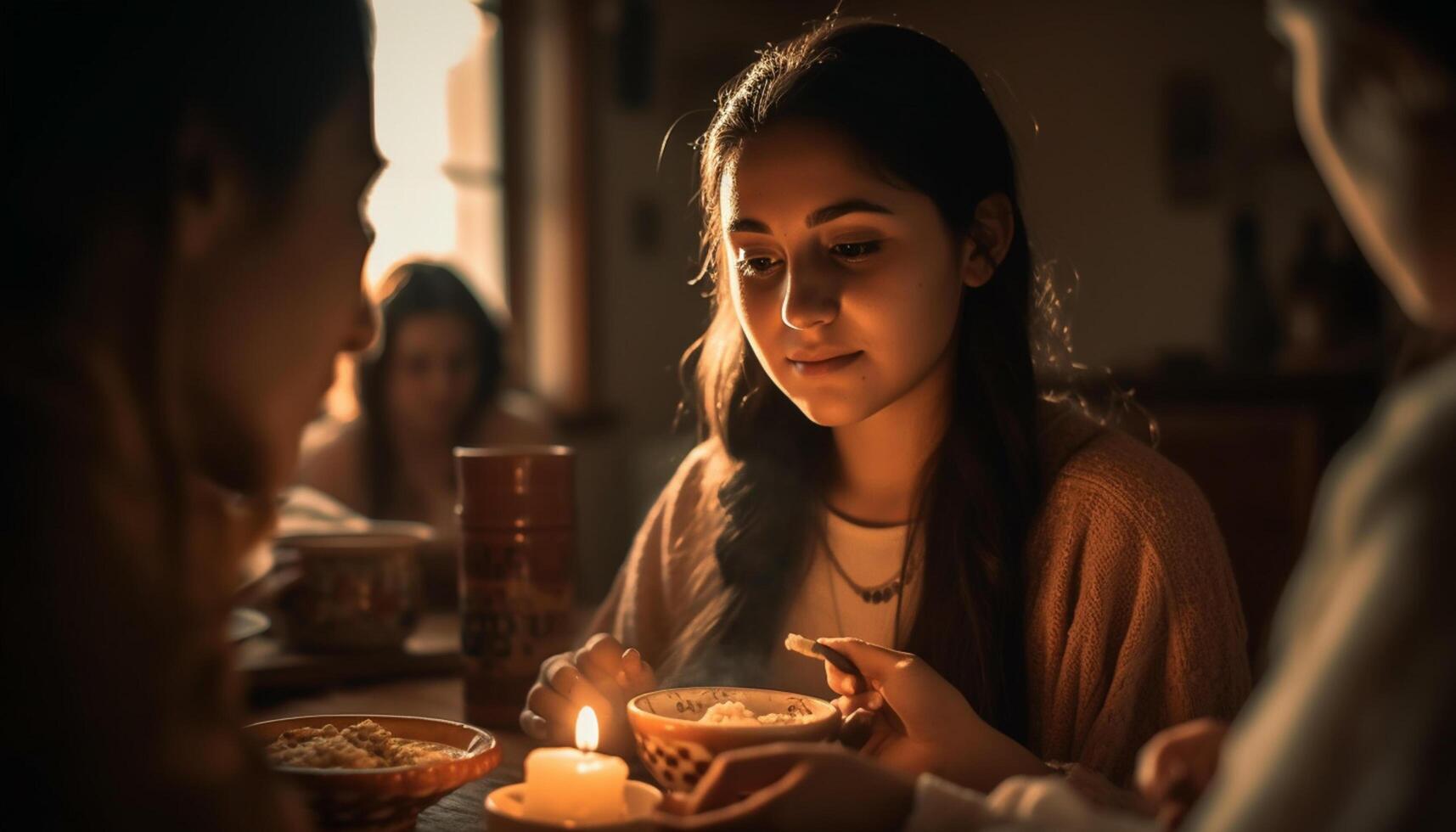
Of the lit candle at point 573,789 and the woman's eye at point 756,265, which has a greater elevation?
the woman's eye at point 756,265

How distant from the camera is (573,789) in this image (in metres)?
0.82

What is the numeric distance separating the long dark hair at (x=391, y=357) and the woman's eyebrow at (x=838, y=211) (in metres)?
2.29

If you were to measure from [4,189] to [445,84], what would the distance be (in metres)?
3.89

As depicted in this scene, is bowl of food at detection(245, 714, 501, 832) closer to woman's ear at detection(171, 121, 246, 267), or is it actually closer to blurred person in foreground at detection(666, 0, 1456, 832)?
blurred person in foreground at detection(666, 0, 1456, 832)

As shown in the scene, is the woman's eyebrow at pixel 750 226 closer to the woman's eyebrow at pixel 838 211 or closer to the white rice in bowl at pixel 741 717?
the woman's eyebrow at pixel 838 211

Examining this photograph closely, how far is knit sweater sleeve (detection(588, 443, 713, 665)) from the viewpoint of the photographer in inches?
64.8

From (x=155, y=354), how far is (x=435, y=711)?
2.73ft

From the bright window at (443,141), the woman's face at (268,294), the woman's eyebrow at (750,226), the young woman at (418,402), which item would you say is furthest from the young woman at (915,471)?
the bright window at (443,141)

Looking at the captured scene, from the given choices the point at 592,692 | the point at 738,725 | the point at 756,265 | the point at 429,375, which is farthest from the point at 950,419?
the point at 429,375

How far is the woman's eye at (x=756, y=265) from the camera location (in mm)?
1356

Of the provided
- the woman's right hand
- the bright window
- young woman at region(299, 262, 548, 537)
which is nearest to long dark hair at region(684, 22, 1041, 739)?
the woman's right hand

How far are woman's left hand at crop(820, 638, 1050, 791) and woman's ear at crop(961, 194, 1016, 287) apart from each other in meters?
0.55

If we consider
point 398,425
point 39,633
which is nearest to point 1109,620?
point 39,633

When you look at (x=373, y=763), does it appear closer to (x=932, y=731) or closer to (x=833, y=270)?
(x=932, y=731)
